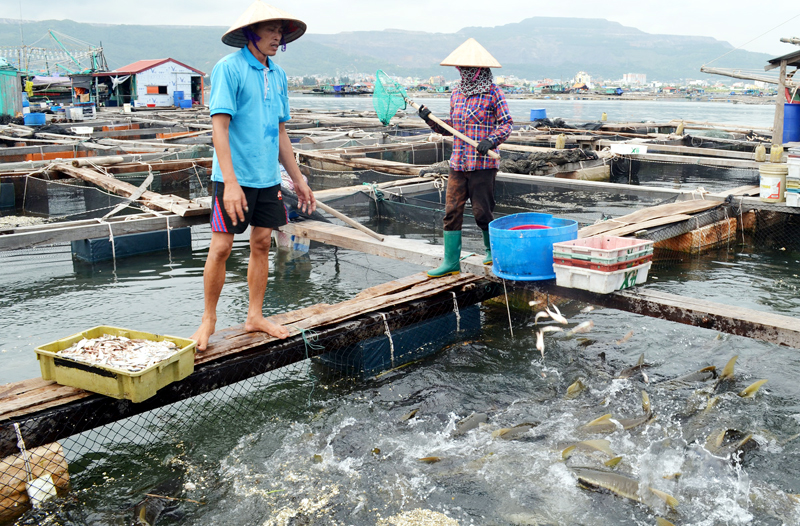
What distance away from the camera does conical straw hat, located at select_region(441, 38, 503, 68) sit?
5.52m

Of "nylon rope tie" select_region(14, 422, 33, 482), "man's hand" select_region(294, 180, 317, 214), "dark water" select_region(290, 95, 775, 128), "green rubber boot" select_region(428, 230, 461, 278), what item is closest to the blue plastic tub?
"green rubber boot" select_region(428, 230, 461, 278)

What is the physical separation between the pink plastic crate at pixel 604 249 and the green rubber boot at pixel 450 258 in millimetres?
1309

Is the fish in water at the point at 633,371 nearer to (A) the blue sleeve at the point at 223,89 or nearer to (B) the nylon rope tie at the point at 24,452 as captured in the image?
(A) the blue sleeve at the point at 223,89

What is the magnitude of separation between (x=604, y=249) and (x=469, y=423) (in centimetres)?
170

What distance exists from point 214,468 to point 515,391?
8.11ft

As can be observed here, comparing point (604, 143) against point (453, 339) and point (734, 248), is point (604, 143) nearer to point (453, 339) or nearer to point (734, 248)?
point (734, 248)

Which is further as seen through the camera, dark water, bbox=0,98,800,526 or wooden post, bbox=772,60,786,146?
wooden post, bbox=772,60,786,146

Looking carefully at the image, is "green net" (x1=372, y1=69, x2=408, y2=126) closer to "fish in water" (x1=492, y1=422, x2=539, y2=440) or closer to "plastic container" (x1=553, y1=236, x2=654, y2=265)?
"plastic container" (x1=553, y1=236, x2=654, y2=265)

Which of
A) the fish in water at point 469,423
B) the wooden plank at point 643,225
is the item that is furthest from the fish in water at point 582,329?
the fish in water at point 469,423

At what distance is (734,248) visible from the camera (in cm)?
989

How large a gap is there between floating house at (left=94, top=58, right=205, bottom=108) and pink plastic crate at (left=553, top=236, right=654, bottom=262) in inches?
1746

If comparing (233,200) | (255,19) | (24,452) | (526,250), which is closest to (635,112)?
(526,250)

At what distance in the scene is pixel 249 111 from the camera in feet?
13.4

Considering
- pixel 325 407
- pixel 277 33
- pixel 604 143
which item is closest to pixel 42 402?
pixel 325 407
